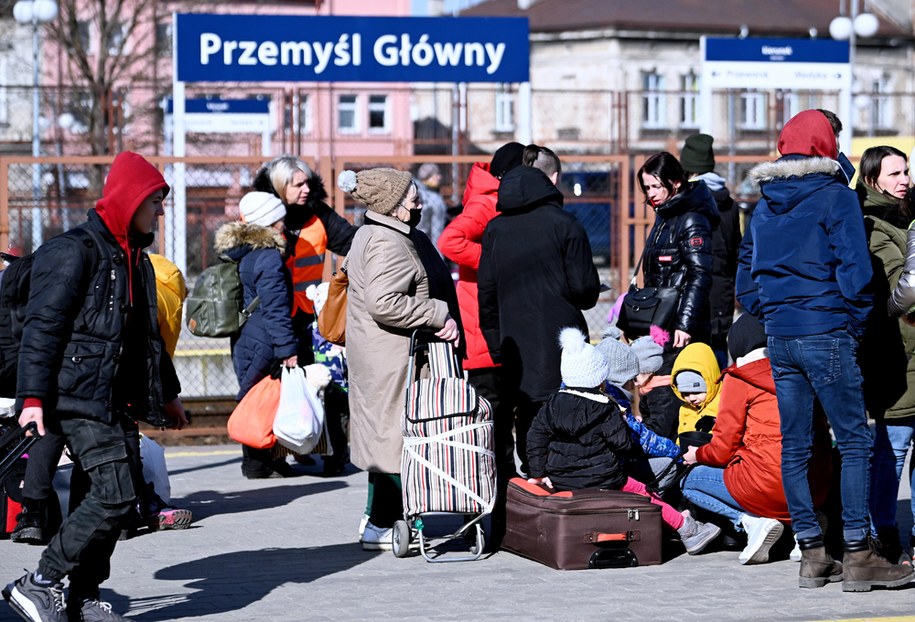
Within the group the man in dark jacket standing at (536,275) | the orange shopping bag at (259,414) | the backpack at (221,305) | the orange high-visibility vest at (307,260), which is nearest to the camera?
the man in dark jacket standing at (536,275)

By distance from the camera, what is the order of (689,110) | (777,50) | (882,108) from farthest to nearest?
(882,108), (689,110), (777,50)

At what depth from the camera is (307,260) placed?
10.1 m

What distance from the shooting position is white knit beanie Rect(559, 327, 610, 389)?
7402 mm

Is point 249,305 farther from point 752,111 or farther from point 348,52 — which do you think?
point 752,111

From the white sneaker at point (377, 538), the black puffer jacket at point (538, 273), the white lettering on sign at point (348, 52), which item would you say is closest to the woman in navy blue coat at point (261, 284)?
the white sneaker at point (377, 538)

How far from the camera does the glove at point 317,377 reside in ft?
31.9

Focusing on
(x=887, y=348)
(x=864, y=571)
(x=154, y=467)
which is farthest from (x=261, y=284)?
(x=864, y=571)

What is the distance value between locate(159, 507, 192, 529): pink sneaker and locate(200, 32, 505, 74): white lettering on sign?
31.2 feet

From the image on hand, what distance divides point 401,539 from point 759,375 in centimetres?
190

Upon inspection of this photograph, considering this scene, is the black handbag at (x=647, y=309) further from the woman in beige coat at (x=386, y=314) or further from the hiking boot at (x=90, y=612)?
the hiking boot at (x=90, y=612)

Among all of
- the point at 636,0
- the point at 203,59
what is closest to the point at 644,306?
the point at 203,59

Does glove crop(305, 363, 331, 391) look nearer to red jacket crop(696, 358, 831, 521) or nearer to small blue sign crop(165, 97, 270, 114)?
red jacket crop(696, 358, 831, 521)

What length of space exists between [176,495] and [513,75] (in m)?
9.76

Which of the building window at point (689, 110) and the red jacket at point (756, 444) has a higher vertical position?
the building window at point (689, 110)
